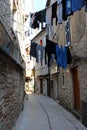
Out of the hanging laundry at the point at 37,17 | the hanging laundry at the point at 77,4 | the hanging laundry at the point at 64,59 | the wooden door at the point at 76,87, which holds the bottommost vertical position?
the wooden door at the point at 76,87

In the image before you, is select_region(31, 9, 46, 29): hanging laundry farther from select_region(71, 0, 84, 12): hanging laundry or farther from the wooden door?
select_region(71, 0, 84, 12): hanging laundry

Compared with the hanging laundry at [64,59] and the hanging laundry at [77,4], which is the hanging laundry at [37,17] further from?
the hanging laundry at [77,4]

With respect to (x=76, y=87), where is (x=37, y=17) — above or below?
above

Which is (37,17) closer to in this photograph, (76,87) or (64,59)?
Result: (64,59)

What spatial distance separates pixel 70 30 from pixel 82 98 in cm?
431

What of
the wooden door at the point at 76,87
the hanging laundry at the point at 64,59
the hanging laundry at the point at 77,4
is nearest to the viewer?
the hanging laundry at the point at 77,4

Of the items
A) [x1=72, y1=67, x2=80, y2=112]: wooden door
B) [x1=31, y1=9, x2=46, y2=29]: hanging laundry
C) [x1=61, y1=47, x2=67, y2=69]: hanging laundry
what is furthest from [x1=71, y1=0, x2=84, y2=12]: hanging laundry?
[x1=72, y1=67, x2=80, y2=112]: wooden door

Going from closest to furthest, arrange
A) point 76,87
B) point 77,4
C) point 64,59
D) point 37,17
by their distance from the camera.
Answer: point 77,4 < point 64,59 < point 37,17 < point 76,87

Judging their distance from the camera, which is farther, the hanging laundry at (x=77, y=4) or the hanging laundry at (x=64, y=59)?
the hanging laundry at (x=64, y=59)

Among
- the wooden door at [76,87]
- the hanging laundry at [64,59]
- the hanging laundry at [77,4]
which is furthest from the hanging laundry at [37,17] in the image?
the hanging laundry at [77,4]

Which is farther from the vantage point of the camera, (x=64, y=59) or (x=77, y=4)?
(x=64, y=59)

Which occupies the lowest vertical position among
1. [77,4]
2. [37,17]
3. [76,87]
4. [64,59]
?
[76,87]

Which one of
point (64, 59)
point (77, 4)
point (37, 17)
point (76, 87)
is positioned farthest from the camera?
point (76, 87)

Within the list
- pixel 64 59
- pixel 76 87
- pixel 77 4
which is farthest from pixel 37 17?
pixel 77 4
